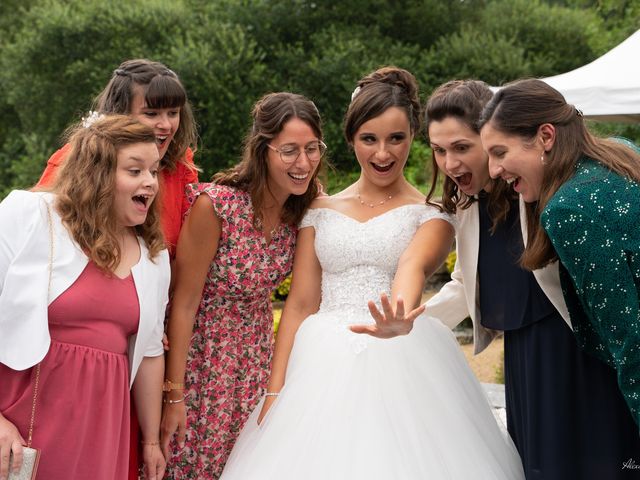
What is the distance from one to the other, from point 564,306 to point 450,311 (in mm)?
848

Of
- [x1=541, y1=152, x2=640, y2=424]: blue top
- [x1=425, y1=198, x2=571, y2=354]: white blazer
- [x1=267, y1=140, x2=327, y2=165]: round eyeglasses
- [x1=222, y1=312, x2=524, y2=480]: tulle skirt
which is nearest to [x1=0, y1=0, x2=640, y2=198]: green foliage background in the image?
[x1=425, y1=198, x2=571, y2=354]: white blazer

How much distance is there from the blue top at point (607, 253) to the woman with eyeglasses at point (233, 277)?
1.25m

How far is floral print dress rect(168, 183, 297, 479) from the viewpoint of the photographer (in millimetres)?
3426

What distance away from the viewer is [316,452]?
2.90 m

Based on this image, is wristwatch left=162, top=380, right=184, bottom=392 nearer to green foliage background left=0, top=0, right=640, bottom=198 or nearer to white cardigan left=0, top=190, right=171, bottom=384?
white cardigan left=0, top=190, right=171, bottom=384

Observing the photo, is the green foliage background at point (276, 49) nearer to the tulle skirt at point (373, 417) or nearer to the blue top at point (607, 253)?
the tulle skirt at point (373, 417)

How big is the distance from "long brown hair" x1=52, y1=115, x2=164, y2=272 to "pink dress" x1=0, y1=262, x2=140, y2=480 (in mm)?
86

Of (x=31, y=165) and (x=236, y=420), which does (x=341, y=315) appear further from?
(x=31, y=165)

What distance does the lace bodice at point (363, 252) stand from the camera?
11.1ft

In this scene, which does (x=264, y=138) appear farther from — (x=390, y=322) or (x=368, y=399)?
(x=368, y=399)

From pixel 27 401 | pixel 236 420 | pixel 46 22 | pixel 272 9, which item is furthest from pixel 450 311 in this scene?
pixel 46 22

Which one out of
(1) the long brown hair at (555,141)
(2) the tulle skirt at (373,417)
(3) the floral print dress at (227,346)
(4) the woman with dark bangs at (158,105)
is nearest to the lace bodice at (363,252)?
(2) the tulle skirt at (373,417)

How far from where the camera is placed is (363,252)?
11.2 ft

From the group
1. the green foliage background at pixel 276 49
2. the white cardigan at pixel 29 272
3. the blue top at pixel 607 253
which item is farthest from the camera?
the green foliage background at pixel 276 49
